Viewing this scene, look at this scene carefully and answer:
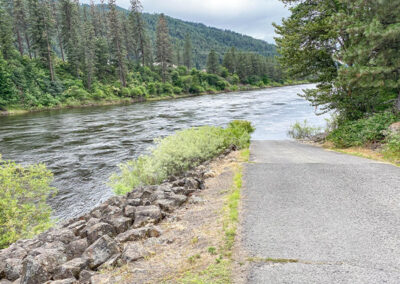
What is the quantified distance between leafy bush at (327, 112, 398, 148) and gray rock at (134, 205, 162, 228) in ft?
35.9

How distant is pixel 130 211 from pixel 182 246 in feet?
6.96

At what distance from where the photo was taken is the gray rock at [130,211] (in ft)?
20.5

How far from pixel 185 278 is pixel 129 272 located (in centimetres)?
93

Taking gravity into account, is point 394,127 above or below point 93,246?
above

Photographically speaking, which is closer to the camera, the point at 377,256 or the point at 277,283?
the point at 277,283

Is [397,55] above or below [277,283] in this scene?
above

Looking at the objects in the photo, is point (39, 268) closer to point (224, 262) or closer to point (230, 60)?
point (224, 262)

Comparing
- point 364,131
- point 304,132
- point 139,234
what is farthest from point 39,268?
point 304,132

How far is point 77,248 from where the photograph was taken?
201 inches

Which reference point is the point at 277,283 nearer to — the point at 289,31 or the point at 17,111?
the point at 289,31

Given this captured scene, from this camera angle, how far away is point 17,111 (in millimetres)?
41250

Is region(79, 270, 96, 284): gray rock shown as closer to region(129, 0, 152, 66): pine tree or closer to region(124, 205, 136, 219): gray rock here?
region(124, 205, 136, 219): gray rock

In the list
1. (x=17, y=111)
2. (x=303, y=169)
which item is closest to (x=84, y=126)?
(x=17, y=111)

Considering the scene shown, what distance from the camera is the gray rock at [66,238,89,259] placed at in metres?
5.00
